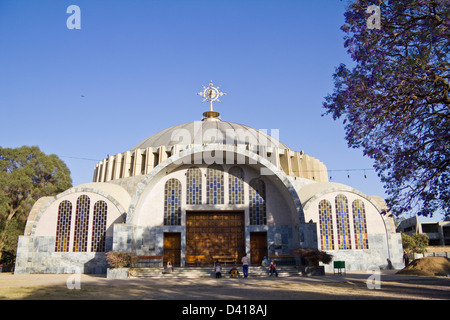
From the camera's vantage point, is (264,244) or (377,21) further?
(264,244)

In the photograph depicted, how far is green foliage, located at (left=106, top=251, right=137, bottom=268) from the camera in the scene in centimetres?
1978

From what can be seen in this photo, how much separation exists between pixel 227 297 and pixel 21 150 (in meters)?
29.0

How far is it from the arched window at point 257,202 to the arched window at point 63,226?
1184 centimetres

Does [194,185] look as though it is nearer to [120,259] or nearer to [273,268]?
[120,259]

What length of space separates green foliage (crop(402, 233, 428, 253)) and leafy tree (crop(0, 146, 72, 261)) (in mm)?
41096

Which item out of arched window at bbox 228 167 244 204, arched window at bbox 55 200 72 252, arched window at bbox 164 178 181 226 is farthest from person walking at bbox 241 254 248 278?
arched window at bbox 55 200 72 252

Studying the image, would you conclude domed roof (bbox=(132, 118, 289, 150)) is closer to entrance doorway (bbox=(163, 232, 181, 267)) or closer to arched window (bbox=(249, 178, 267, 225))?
arched window (bbox=(249, 178, 267, 225))

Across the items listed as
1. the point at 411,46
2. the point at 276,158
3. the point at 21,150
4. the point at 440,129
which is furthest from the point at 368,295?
the point at 21,150

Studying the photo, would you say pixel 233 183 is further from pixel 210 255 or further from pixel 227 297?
pixel 227 297

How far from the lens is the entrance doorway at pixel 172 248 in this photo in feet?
77.1

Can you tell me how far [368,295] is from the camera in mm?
11812

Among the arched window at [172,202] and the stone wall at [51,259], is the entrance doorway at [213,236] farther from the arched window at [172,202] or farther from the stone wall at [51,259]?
the stone wall at [51,259]

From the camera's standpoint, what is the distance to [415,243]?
49.6m

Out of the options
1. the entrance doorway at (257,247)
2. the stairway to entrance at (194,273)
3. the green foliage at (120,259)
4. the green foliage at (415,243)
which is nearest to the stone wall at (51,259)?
the green foliage at (120,259)
